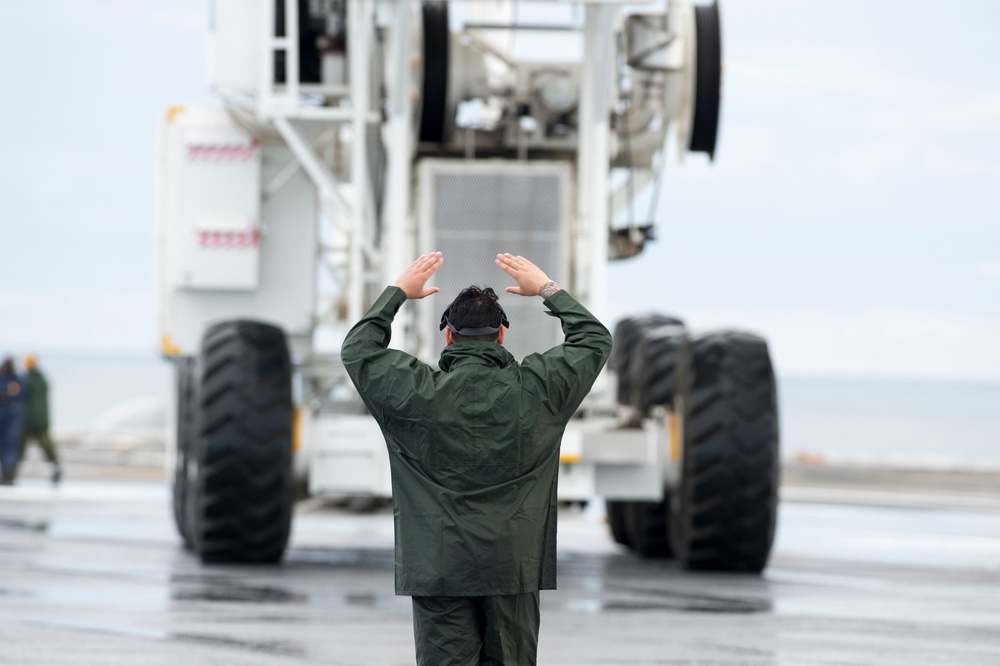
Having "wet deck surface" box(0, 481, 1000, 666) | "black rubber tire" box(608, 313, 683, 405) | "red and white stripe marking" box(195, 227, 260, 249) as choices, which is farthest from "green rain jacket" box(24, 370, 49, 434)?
"red and white stripe marking" box(195, 227, 260, 249)

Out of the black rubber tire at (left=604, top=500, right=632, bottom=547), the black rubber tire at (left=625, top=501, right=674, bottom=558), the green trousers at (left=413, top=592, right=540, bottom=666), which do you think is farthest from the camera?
the black rubber tire at (left=604, top=500, right=632, bottom=547)

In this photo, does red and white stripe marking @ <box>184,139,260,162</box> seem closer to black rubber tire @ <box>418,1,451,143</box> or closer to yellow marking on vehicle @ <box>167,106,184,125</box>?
yellow marking on vehicle @ <box>167,106,184,125</box>

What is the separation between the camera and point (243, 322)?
10961 millimetres

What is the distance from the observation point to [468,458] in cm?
499

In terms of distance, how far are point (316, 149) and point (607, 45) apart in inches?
95.9

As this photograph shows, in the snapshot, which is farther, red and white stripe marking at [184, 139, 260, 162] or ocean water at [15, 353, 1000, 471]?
ocean water at [15, 353, 1000, 471]

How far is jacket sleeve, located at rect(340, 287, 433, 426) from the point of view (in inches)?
198

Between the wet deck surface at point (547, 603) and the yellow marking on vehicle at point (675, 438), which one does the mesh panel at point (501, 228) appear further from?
the wet deck surface at point (547, 603)

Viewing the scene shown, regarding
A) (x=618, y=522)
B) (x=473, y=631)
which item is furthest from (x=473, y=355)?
(x=618, y=522)

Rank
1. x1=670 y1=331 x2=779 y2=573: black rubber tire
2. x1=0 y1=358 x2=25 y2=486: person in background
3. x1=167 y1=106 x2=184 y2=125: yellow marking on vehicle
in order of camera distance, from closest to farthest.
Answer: x1=670 y1=331 x2=779 y2=573: black rubber tire
x1=167 y1=106 x2=184 y2=125: yellow marking on vehicle
x1=0 y1=358 x2=25 y2=486: person in background

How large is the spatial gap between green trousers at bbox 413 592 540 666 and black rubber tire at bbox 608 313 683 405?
29.5 ft

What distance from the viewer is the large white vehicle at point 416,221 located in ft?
34.9

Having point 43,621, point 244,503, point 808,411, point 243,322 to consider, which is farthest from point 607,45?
point 808,411

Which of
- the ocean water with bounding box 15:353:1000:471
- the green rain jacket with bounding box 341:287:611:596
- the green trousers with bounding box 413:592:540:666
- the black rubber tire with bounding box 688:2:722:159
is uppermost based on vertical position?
the black rubber tire with bounding box 688:2:722:159
